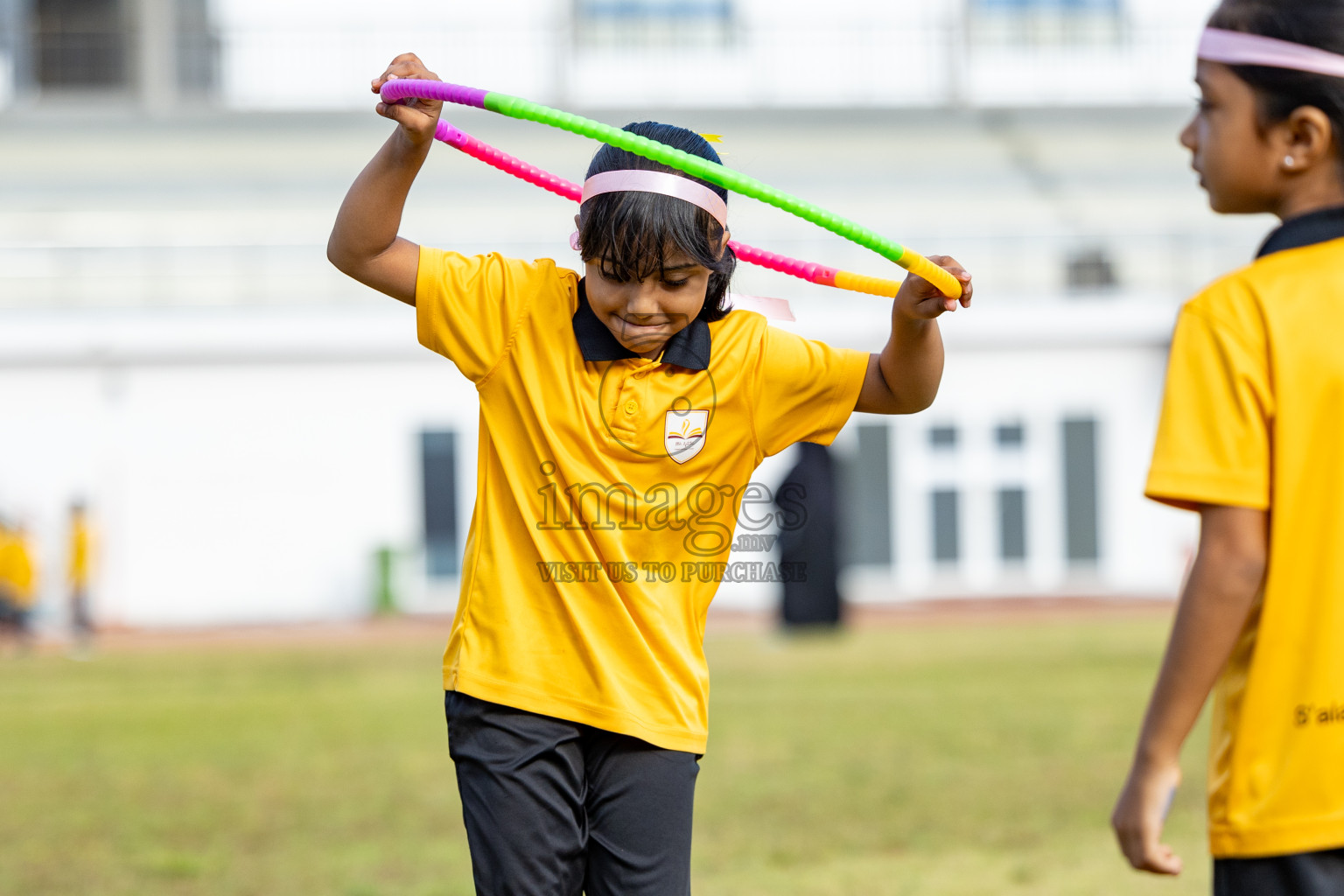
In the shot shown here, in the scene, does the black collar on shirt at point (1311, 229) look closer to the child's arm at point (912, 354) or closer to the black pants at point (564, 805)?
the child's arm at point (912, 354)

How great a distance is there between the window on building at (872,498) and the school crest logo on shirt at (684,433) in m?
16.8

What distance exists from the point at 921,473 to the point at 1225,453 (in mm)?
17615

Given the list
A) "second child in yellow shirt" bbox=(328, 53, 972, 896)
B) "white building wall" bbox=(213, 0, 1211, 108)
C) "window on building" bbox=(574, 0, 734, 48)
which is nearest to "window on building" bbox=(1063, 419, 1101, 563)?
"white building wall" bbox=(213, 0, 1211, 108)

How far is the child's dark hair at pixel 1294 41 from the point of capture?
174 cm

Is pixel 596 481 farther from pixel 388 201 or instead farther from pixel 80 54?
pixel 80 54

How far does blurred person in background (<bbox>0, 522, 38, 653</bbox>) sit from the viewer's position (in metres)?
14.6

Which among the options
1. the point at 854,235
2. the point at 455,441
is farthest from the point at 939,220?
the point at 854,235

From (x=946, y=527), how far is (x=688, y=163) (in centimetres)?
1749

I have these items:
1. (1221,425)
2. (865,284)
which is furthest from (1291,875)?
(865,284)

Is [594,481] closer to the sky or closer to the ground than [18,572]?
closer to the sky

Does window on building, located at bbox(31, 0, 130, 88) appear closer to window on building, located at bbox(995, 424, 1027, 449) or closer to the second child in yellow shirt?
window on building, located at bbox(995, 424, 1027, 449)

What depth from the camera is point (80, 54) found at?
24.0m

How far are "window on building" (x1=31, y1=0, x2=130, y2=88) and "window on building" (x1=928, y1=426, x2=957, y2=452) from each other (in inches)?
575

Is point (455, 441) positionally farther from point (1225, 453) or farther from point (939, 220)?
point (1225, 453)
